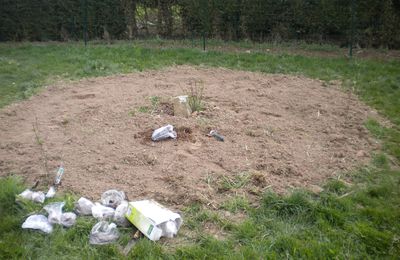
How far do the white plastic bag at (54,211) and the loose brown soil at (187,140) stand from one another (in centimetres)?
34

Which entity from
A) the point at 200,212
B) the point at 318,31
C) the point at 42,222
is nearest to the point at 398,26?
the point at 318,31

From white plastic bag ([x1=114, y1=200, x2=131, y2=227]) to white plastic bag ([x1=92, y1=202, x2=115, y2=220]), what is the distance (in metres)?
0.05

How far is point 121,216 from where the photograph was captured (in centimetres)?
326

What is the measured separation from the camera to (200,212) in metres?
3.40

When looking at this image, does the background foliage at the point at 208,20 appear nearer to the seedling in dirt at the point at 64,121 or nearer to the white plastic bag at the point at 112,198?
the seedling in dirt at the point at 64,121

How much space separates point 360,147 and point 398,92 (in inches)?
93.7

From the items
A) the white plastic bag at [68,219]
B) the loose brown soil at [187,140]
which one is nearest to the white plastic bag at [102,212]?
the white plastic bag at [68,219]

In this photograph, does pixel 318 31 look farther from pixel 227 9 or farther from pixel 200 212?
pixel 200 212

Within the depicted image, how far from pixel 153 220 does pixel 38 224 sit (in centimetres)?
89

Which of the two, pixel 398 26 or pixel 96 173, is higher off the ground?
pixel 398 26

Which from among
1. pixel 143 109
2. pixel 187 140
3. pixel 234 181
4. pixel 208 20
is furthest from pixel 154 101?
pixel 208 20

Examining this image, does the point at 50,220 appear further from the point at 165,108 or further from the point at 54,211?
the point at 165,108

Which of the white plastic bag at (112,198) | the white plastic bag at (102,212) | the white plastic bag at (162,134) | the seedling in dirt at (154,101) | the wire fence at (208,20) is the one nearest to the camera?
the white plastic bag at (102,212)

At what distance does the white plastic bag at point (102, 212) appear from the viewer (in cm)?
329
